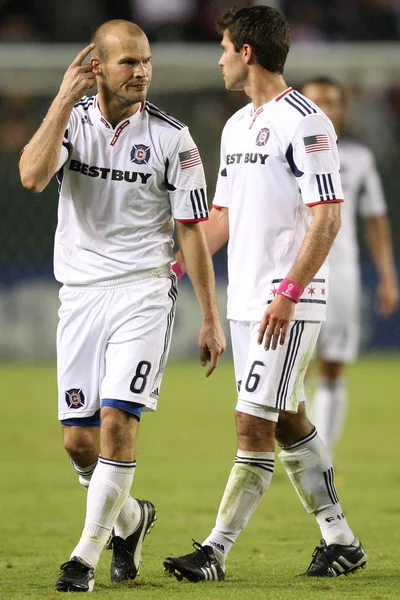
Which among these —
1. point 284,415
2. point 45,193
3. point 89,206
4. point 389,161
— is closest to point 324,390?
point 284,415

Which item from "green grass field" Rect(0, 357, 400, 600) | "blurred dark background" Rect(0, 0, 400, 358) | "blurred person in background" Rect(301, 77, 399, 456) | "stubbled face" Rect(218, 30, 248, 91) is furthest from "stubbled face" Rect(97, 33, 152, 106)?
"blurred dark background" Rect(0, 0, 400, 358)

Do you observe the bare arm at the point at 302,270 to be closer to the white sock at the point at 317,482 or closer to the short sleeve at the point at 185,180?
the short sleeve at the point at 185,180

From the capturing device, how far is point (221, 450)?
9.27 meters

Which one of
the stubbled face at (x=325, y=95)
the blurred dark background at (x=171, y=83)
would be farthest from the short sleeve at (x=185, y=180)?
the blurred dark background at (x=171, y=83)

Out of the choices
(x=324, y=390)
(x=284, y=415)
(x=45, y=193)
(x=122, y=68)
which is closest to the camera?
(x=122, y=68)

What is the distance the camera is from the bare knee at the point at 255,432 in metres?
4.85

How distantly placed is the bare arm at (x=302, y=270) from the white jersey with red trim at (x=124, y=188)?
20.3 inches

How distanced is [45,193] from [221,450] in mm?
5718

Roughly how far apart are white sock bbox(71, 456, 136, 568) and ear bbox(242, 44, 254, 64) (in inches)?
70.2

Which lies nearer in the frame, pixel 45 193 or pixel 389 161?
pixel 45 193

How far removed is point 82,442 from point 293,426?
0.92 metres

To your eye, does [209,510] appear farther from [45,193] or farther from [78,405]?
[45,193]

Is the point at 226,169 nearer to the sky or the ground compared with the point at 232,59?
nearer to the ground

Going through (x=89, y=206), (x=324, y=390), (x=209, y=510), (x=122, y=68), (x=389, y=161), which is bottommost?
(x=209, y=510)
